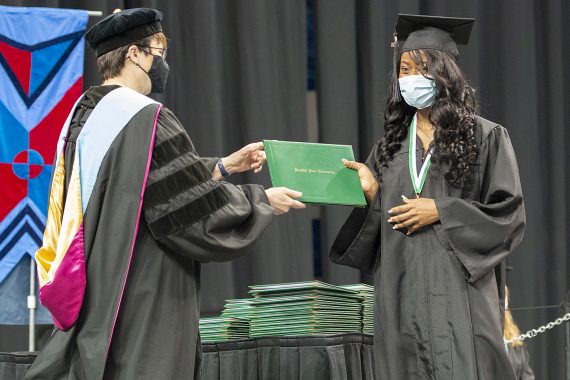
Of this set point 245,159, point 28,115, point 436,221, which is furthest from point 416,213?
point 28,115

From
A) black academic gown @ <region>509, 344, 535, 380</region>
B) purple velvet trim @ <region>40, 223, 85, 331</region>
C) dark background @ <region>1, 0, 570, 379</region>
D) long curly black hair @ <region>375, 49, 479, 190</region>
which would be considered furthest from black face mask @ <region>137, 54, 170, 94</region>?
black academic gown @ <region>509, 344, 535, 380</region>

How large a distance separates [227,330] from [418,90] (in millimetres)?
1546

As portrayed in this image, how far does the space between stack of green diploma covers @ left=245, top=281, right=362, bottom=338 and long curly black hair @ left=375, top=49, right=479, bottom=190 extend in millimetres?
740

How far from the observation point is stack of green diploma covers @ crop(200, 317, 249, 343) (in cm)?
460

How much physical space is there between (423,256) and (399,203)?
9.8 inches

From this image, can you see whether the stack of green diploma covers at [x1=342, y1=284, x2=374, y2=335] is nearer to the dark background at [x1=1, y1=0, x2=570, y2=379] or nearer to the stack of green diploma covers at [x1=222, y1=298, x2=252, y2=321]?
the stack of green diploma covers at [x1=222, y1=298, x2=252, y2=321]

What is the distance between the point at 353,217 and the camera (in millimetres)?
4086


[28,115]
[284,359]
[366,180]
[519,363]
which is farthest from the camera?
[519,363]

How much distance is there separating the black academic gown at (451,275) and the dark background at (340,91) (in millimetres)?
2385

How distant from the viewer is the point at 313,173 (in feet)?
12.9

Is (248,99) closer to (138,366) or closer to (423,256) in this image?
(423,256)

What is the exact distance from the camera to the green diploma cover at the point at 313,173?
384 centimetres

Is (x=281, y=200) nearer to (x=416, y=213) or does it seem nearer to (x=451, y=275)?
(x=416, y=213)

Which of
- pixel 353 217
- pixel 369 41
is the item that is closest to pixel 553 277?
pixel 369 41
